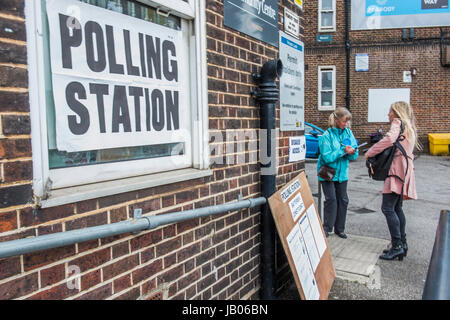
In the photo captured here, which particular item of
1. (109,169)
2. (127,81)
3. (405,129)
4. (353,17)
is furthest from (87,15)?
(405,129)

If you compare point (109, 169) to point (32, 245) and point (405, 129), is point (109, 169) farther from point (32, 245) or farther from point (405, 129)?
point (405, 129)

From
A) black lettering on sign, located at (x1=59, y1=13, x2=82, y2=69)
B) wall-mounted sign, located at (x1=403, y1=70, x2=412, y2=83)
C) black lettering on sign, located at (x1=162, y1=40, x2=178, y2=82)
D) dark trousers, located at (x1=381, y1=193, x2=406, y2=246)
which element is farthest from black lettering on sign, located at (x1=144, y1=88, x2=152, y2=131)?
wall-mounted sign, located at (x1=403, y1=70, x2=412, y2=83)

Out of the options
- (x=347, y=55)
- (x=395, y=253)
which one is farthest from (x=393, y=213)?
(x=347, y=55)

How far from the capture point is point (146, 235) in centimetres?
213

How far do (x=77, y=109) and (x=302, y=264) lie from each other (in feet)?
6.77

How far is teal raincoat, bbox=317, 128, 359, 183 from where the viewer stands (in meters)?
5.08

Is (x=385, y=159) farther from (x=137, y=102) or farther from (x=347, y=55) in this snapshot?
(x=347, y=55)

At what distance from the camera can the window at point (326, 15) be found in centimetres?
1688

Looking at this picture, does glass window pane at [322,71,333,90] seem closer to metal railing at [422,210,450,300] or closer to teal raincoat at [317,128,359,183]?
teal raincoat at [317,128,359,183]

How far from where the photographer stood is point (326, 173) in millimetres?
5133

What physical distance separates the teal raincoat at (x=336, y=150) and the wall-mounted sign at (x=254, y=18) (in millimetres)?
2058

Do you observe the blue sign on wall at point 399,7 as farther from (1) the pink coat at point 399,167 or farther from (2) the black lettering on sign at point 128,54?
(2) the black lettering on sign at point 128,54

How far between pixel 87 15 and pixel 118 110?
A: 19.1 inches

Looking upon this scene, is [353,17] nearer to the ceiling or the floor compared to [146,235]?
nearer to the ceiling
